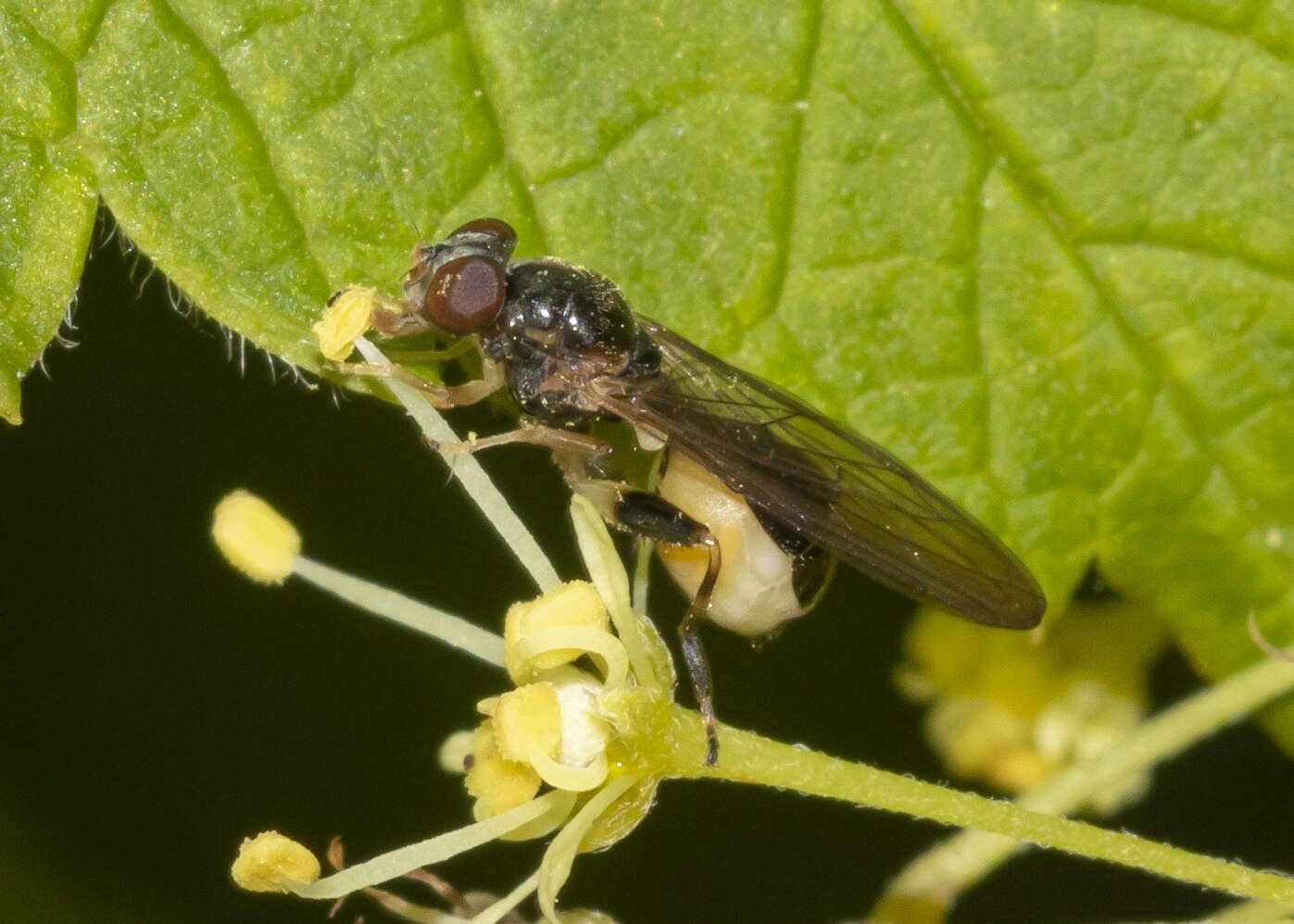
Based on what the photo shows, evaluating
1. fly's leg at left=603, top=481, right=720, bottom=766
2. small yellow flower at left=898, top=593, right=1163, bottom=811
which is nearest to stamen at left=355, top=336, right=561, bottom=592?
fly's leg at left=603, top=481, right=720, bottom=766

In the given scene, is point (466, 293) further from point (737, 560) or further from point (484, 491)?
point (737, 560)

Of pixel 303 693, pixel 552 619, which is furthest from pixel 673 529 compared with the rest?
pixel 303 693

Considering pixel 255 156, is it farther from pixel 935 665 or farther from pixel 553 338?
pixel 935 665

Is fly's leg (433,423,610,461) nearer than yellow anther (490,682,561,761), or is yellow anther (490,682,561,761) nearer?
yellow anther (490,682,561,761)

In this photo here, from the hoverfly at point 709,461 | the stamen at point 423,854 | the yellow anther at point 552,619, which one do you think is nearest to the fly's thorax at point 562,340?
the hoverfly at point 709,461

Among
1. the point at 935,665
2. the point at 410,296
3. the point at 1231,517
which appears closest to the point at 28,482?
the point at 410,296

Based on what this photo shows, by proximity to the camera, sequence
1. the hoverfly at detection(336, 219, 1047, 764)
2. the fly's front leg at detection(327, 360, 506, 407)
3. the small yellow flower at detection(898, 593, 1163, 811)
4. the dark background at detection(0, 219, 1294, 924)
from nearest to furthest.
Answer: the fly's front leg at detection(327, 360, 506, 407) < the hoverfly at detection(336, 219, 1047, 764) < the dark background at detection(0, 219, 1294, 924) < the small yellow flower at detection(898, 593, 1163, 811)

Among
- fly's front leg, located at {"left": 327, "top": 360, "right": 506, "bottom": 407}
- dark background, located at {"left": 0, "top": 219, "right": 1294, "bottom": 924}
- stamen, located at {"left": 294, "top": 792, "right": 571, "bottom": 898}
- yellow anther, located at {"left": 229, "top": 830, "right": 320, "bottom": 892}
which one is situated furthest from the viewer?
dark background, located at {"left": 0, "top": 219, "right": 1294, "bottom": 924}

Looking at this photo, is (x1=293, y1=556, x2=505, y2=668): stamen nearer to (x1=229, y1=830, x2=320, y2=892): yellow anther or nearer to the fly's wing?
(x1=229, y1=830, x2=320, y2=892): yellow anther
